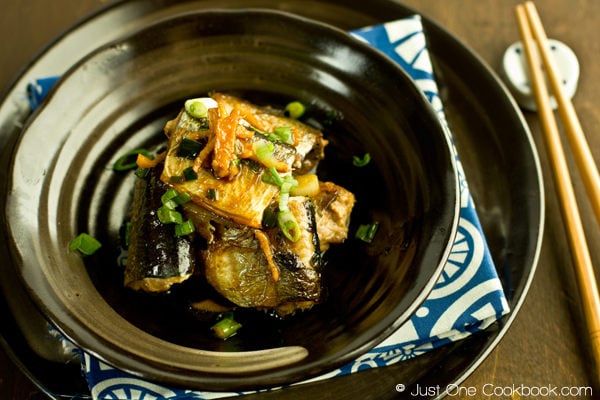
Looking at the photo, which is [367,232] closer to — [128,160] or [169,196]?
[169,196]

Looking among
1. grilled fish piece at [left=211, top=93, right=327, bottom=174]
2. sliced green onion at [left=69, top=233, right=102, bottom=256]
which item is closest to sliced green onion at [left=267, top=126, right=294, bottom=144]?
grilled fish piece at [left=211, top=93, right=327, bottom=174]

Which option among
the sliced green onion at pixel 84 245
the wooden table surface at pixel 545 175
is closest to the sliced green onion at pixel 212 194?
the sliced green onion at pixel 84 245

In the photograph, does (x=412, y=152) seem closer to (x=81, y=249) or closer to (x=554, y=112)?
(x=554, y=112)

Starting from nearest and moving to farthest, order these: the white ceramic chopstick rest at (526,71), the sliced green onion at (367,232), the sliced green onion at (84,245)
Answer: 1. the sliced green onion at (84,245)
2. the sliced green onion at (367,232)
3. the white ceramic chopstick rest at (526,71)

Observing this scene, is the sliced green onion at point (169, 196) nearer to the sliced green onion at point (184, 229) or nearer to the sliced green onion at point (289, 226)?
the sliced green onion at point (184, 229)

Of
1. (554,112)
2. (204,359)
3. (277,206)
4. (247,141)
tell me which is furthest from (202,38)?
(554,112)

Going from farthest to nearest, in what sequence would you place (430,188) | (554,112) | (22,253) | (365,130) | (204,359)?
(554,112) → (365,130) → (430,188) → (22,253) → (204,359)

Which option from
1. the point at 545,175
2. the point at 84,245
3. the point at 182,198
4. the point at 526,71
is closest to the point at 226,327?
the point at 182,198
